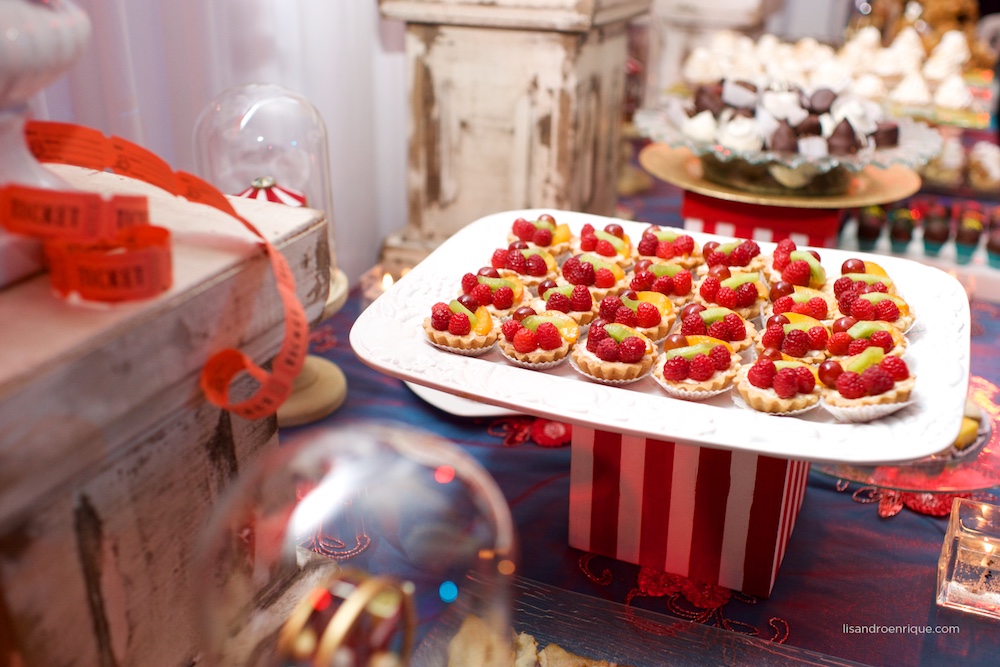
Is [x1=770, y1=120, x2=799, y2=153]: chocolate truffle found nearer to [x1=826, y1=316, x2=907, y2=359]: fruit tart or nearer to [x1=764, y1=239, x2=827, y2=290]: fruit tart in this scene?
[x1=764, y1=239, x2=827, y2=290]: fruit tart

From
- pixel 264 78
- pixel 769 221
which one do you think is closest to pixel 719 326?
pixel 769 221

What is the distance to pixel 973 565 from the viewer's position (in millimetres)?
1733

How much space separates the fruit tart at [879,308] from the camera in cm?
161

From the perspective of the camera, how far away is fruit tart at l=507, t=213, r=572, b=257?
1.96 m

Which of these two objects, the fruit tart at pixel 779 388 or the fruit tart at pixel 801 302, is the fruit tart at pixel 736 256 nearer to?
the fruit tart at pixel 801 302

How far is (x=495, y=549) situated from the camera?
38.3 inches

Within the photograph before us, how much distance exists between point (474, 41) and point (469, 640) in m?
2.41

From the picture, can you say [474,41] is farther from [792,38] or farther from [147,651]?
[792,38]

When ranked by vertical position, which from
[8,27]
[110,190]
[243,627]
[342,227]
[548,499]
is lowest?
[548,499]

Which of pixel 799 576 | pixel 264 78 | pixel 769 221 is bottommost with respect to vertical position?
pixel 799 576

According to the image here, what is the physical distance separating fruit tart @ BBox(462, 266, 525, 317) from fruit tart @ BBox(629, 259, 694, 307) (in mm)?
252

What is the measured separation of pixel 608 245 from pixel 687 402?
0.66 meters

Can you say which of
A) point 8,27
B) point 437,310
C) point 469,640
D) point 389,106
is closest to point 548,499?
point 437,310

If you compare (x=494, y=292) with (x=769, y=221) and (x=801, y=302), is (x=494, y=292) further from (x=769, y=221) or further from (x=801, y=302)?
(x=769, y=221)
